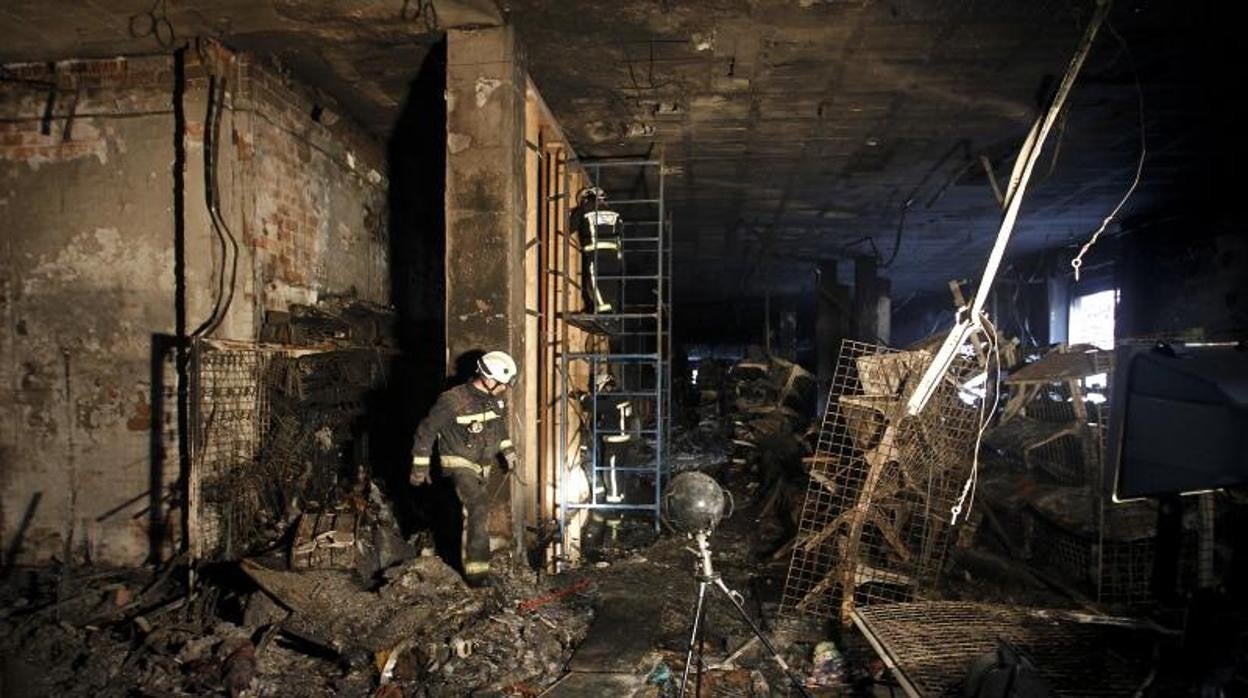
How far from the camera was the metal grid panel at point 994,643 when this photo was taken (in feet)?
10.6

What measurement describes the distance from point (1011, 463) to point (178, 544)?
8380 millimetres

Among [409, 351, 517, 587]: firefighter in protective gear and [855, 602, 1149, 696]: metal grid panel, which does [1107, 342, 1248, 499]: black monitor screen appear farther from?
[409, 351, 517, 587]: firefighter in protective gear

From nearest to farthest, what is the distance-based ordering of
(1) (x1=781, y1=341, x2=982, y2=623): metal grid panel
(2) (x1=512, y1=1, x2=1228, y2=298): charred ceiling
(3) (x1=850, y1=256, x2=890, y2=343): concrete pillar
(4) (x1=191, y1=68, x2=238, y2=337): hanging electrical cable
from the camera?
1. (1) (x1=781, y1=341, x2=982, y2=623): metal grid panel
2. (2) (x1=512, y1=1, x2=1228, y2=298): charred ceiling
3. (4) (x1=191, y1=68, x2=238, y2=337): hanging electrical cable
4. (3) (x1=850, y1=256, x2=890, y2=343): concrete pillar

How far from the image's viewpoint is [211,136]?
5773mm

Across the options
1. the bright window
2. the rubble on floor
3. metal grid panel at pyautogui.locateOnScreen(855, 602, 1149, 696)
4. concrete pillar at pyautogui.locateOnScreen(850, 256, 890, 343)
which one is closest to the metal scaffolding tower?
the rubble on floor

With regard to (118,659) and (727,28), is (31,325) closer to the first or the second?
(118,659)

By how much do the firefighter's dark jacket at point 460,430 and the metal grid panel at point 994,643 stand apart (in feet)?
9.97

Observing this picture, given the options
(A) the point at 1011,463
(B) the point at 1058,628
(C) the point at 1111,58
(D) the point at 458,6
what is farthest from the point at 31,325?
(C) the point at 1111,58

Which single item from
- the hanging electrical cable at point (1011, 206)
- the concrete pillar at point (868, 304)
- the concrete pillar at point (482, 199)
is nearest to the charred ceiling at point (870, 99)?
the concrete pillar at point (482, 199)

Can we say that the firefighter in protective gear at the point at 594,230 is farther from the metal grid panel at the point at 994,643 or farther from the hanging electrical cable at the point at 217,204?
the metal grid panel at the point at 994,643

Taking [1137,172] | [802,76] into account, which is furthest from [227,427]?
[1137,172]

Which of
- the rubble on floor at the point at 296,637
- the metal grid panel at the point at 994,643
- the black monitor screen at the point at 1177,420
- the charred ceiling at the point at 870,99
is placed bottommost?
the rubble on floor at the point at 296,637

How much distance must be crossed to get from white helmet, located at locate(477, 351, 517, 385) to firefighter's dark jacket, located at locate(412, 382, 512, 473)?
0.62 feet

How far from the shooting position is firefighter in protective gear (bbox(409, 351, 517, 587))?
499 centimetres
